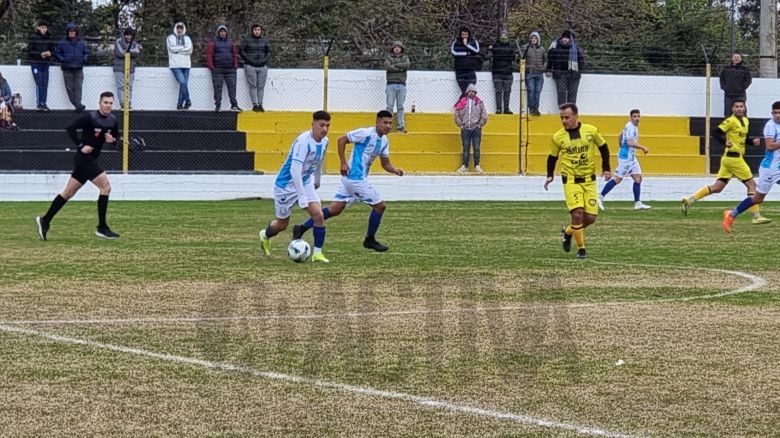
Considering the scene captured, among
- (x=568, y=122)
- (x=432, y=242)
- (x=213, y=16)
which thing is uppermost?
(x=213, y=16)

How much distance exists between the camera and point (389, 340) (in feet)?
31.0

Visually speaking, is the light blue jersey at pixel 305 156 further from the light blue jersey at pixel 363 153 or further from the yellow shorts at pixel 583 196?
the yellow shorts at pixel 583 196

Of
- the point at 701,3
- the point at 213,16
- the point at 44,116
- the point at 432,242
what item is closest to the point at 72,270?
the point at 432,242

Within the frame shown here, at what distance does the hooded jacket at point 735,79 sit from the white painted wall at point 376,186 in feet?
7.96

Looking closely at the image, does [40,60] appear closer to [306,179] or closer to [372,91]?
[372,91]

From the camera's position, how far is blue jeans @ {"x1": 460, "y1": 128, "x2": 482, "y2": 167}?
3045 cm

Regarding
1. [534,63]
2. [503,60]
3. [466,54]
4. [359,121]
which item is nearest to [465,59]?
[466,54]

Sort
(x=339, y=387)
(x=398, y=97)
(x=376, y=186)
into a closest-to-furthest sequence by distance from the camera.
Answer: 1. (x=339, y=387)
2. (x=376, y=186)
3. (x=398, y=97)

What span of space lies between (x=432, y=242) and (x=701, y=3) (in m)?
37.3

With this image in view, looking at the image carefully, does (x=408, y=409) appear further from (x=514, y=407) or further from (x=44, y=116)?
(x=44, y=116)

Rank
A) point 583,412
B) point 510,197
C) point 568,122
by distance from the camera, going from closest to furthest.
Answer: point 583,412 < point 568,122 < point 510,197

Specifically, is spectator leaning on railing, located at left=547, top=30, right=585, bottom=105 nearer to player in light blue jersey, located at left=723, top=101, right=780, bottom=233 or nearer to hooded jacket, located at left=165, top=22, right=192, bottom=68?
hooded jacket, located at left=165, top=22, right=192, bottom=68

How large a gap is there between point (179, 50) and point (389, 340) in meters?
22.2

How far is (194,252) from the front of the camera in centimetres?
1667
